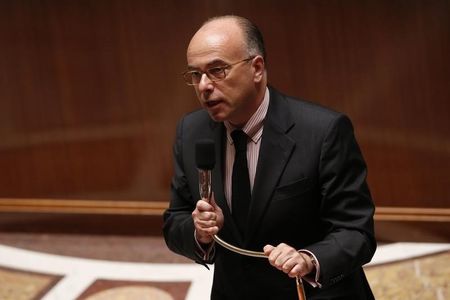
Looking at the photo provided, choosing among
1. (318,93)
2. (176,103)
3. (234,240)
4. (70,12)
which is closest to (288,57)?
(318,93)

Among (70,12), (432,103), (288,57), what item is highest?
(70,12)

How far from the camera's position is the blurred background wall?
10.7ft

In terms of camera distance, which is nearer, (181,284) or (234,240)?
(234,240)

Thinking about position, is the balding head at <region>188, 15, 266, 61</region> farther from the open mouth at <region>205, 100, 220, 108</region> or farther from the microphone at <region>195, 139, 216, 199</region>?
the microphone at <region>195, 139, 216, 199</region>

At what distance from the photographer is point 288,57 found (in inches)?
133


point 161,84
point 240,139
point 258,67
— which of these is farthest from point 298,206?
point 161,84

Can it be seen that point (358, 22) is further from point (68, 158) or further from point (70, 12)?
point (68, 158)

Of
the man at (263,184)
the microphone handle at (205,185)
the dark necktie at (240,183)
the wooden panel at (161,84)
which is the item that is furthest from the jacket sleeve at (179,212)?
the wooden panel at (161,84)

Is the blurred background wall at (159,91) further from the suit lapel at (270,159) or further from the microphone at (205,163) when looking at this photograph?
the microphone at (205,163)

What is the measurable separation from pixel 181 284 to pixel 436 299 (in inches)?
44.2

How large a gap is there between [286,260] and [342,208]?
0.23m

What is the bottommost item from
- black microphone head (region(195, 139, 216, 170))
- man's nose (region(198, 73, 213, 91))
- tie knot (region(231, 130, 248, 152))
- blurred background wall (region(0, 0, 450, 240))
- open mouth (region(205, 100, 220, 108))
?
blurred background wall (region(0, 0, 450, 240))

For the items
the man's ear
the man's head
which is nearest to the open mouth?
the man's head

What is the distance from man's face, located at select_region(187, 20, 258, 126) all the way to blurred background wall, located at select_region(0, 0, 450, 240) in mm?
1945
